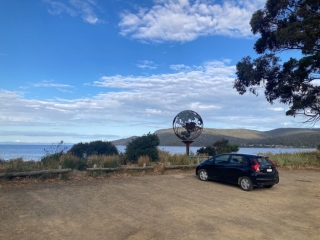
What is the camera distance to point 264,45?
22.6m

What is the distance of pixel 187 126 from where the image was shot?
2155 centimetres

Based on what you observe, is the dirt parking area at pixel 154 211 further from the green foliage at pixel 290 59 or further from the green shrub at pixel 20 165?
the green foliage at pixel 290 59

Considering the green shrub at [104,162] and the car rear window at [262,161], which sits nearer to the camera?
the car rear window at [262,161]

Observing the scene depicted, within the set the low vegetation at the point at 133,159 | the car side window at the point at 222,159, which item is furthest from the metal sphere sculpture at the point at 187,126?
the car side window at the point at 222,159

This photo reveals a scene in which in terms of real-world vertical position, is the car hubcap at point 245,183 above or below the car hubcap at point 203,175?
below

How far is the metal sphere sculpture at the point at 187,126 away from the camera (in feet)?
70.5

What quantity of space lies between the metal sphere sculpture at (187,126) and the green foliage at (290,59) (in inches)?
182

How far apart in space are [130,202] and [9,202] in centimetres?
370

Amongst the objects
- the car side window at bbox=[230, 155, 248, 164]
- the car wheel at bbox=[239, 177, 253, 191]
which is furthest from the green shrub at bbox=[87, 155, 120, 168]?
the car wheel at bbox=[239, 177, 253, 191]

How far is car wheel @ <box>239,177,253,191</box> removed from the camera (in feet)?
40.2

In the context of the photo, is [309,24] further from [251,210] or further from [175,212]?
[175,212]

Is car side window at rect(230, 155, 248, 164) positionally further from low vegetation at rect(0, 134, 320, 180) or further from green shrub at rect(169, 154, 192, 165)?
green shrub at rect(169, 154, 192, 165)

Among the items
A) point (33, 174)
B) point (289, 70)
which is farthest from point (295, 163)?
point (33, 174)

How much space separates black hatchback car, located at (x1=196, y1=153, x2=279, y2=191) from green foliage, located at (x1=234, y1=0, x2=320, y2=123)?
943 cm
